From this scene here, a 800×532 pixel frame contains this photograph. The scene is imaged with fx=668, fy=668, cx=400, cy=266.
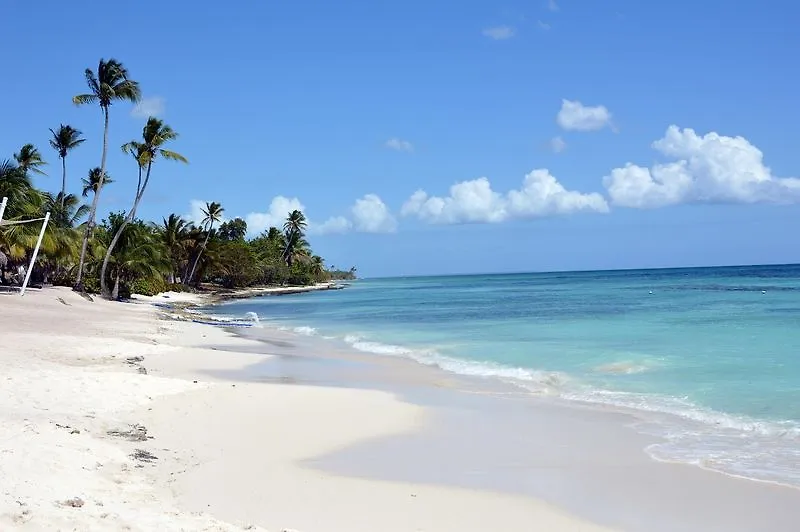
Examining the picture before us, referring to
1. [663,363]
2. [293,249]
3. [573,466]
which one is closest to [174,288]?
[293,249]

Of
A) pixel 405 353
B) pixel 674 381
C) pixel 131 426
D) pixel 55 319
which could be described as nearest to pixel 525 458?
pixel 131 426

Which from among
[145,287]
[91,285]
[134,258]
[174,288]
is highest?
[134,258]

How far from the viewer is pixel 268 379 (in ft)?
46.5

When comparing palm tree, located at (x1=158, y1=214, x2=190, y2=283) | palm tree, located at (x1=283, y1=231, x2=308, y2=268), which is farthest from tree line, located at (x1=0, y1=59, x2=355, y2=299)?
palm tree, located at (x1=283, y1=231, x2=308, y2=268)

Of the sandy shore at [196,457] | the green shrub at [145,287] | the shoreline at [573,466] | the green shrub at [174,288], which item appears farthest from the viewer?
the green shrub at [174,288]

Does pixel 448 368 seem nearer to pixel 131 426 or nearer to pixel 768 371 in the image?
pixel 768 371

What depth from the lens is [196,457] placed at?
7453mm

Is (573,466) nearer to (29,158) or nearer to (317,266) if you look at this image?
(29,158)

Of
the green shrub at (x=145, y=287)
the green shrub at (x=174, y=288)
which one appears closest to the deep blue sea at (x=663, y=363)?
the green shrub at (x=145, y=287)

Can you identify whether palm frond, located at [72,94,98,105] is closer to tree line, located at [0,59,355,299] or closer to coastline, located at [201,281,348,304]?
tree line, located at [0,59,355,299]

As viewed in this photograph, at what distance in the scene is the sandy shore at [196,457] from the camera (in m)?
5.44

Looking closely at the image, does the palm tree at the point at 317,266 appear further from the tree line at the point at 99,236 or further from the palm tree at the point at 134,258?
the palm tree at the point at 134,258

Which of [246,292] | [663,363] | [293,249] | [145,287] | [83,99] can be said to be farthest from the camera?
[293,249]

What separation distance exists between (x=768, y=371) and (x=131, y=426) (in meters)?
13.1
